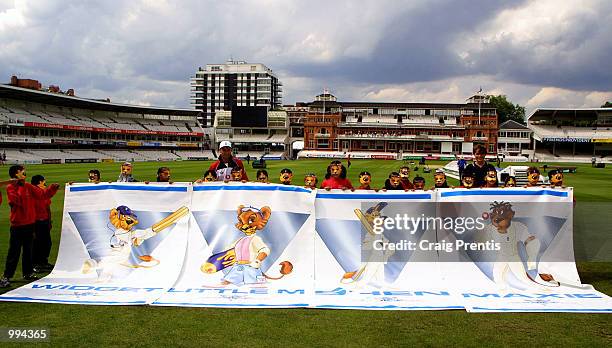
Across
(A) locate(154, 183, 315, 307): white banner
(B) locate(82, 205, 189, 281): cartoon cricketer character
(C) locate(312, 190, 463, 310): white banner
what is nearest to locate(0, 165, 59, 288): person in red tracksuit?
(B) locate(82, 205, 189, 281): cartoon cricketer character

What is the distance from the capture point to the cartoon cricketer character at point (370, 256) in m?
6.57

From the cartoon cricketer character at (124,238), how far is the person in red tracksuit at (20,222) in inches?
35.2

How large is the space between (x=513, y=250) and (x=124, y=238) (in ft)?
19.4

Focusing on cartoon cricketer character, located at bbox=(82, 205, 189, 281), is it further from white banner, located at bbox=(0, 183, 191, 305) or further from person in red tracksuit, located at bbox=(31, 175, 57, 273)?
person in red tracksuit, located at bbox=(31, 175, 57, 273)

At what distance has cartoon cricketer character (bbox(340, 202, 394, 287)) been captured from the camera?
6574mm

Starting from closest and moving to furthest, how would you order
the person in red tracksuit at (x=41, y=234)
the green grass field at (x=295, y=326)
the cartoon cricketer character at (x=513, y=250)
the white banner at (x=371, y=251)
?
the green grass field at (x=295, y=326) < the white banner at (x=371, y=251) < the cartoon cricketer character at (x=513, y=250) < the person in red tracksuit at (x=41, y=234)

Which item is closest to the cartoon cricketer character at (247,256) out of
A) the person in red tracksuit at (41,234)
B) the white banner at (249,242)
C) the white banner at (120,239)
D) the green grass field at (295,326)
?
the white banner at (249,242)

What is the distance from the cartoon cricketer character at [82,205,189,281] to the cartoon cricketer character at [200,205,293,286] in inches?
36.7

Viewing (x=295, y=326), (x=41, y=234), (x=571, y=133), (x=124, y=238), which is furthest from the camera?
(x=571, y=133)

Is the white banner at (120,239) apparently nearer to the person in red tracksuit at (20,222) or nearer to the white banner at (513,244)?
the person in red tracksuit at (20,222)

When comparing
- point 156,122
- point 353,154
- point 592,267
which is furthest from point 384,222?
point 156,122

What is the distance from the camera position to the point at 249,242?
6844 millimetres

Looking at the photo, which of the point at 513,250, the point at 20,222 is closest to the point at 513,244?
the point at 513,250

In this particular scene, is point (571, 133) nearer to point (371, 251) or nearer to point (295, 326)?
point (371, 251)
